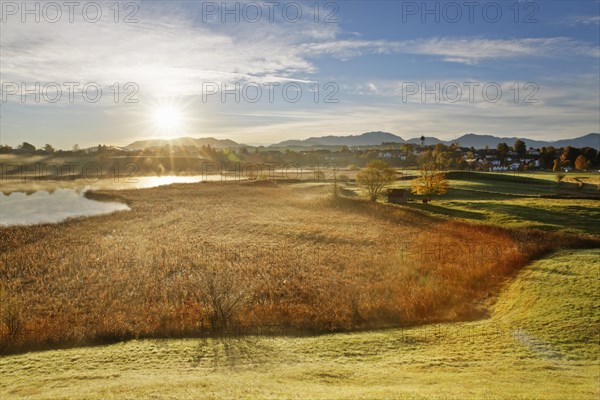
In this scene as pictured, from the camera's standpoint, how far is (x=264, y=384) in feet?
48.9

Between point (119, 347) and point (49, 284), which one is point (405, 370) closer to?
point (119, 347)

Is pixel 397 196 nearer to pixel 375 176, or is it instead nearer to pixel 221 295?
pixel 375 176

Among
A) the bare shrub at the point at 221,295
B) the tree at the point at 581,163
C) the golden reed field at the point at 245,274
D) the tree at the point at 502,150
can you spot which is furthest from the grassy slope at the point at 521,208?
the tree at the point at 502,150

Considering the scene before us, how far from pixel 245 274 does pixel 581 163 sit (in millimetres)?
160023

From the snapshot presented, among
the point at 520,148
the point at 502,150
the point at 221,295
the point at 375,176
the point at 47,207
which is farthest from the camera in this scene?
the point at 502,150

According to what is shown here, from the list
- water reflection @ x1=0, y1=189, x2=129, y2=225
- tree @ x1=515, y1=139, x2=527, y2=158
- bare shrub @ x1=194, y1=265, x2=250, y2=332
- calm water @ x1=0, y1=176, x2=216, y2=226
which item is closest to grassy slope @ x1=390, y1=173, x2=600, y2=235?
bare shrub @ x1=194, y1=265, x2=250, y2=332

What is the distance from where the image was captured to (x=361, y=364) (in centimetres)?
1850

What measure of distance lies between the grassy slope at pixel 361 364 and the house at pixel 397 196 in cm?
5082

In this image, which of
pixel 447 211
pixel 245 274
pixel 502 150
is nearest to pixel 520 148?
pixel 502 150

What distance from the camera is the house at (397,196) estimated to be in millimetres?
77100

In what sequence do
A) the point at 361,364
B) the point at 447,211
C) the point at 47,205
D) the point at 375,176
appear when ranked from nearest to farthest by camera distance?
the point at 361,364, the point at 447,211, the point at 375,176, the point at 47,205

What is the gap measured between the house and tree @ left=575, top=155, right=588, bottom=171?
107282 mm

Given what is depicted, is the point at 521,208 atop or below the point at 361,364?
atop

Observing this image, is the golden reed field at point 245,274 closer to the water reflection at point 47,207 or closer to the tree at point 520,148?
the water reflection at point 47,207
